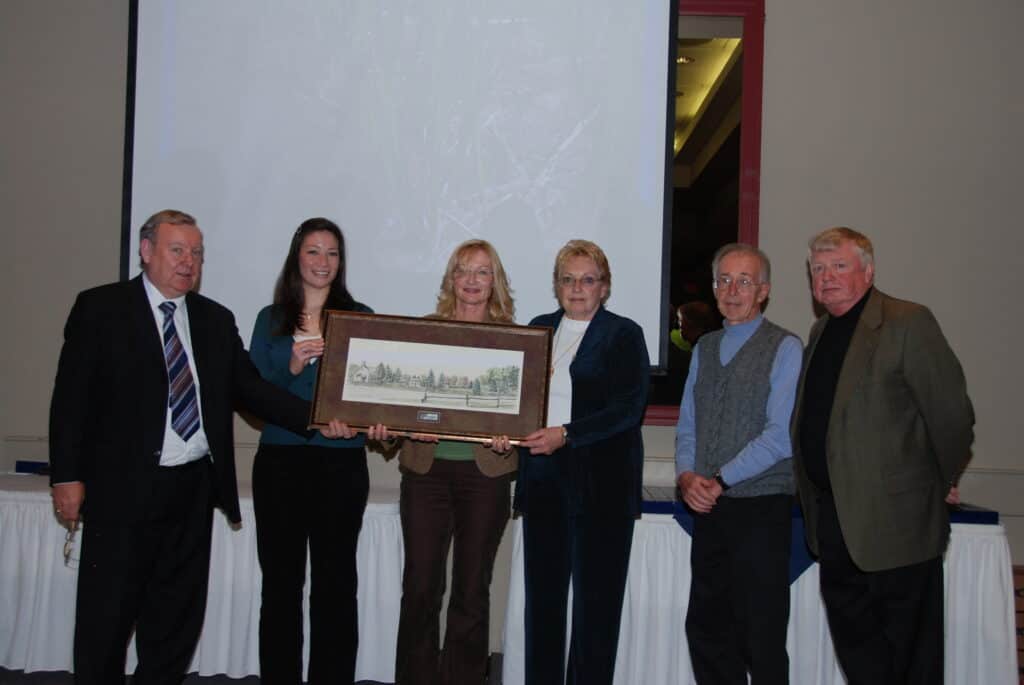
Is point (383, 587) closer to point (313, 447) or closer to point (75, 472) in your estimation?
point (313, 447)

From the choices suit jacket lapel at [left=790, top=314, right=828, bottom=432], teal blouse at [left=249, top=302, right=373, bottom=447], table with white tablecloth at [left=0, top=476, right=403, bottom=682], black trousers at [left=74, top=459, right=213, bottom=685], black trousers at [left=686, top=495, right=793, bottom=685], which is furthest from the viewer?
table with white tablecloth at [left=0, top=476, right=403, bottom=682]

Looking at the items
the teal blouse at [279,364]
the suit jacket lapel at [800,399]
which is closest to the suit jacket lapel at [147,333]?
Result: the teal blouse at [279,364]

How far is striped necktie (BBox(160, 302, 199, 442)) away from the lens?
2.62 m

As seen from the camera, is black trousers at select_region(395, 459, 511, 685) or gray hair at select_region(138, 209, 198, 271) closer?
gray hair at select_region(138, 209, 198, 271)

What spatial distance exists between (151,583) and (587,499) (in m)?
1.40

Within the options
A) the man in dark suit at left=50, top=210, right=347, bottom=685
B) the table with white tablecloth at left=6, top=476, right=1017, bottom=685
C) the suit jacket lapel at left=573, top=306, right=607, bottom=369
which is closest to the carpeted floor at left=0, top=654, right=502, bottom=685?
the table with white tablecloth at left=6, top=476, right=1017, bottom=685

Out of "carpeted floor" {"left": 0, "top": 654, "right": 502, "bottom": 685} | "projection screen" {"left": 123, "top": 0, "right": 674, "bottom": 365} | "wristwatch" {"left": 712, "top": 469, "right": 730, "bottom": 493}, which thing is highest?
"projection screen" {"left": 123, "top": 0, "right": 674, "bottom": 365}

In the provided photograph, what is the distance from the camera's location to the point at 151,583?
264cm

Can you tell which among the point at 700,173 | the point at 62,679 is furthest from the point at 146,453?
the point at 700,173

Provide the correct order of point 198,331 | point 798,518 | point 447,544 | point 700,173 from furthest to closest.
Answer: point 700,173
point 798,518
point 447,544
point 198,331

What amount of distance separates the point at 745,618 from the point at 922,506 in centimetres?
64

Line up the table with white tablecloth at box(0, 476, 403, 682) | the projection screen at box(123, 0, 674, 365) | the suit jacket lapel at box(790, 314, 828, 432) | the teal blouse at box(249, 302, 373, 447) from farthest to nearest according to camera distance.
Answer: the projection screen at box(123, 0, 674, 365) < the table with white tablecloth at box(0, 476, 403, 682) < the teal blouse at box(249, 302, 373, 447) < the suit jacket lapel at box(790, 314, 828, 432)

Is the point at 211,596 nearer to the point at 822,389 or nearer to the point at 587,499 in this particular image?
the point at 587,499

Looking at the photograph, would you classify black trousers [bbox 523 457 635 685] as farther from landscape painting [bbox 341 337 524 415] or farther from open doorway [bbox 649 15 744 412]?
open doorway [bbox 649 15 744 412]
